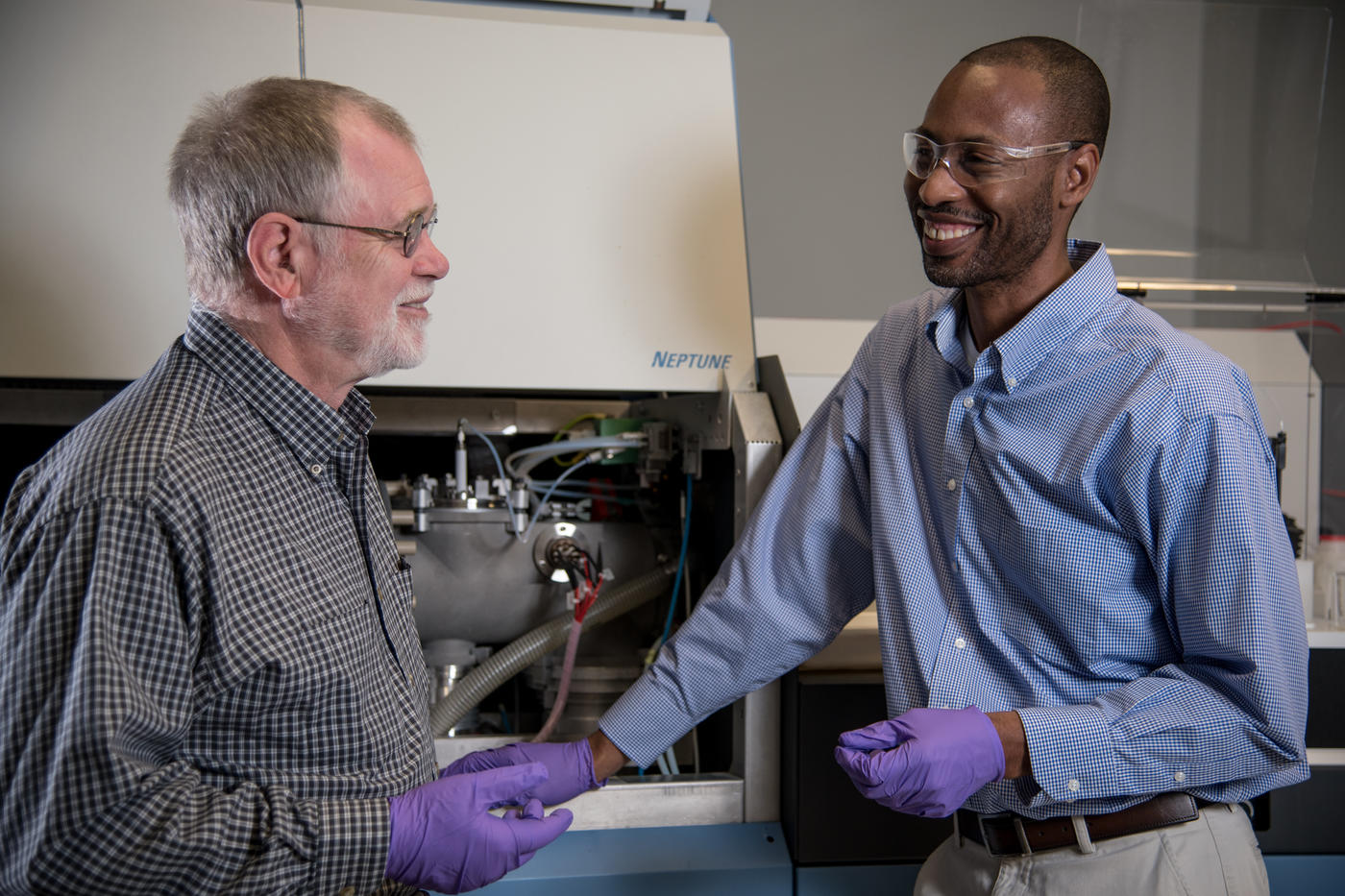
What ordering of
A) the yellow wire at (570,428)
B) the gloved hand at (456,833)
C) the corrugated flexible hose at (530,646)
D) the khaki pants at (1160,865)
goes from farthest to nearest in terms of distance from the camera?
the yellow wire at (570,428) < the corrugated flexible hose at (530,646) < the khaki pants at (1160,865) < the gloved hand at (456,833)

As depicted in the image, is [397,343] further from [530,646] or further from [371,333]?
[530,646]

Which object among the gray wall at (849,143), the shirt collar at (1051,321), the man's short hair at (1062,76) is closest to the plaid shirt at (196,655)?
the shirt collar at (1051,321)

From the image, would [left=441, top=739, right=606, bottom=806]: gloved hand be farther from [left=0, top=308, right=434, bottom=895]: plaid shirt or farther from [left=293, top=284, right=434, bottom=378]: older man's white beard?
[left=293, top=284, right=434, bottom=378]: older man's white beard

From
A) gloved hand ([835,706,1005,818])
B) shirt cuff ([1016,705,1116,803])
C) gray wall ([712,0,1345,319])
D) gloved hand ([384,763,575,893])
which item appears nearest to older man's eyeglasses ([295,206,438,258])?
gloved hand ([384,763,575,893])

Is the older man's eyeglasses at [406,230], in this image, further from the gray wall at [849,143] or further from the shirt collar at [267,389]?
the gray wall at [849,143]

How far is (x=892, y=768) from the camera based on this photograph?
965mm

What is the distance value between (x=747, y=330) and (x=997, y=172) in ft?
1.60

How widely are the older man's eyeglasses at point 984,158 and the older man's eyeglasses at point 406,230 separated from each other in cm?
56

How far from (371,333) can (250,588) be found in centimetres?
28

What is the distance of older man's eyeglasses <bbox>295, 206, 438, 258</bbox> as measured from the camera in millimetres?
966

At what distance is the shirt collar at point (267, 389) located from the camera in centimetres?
92

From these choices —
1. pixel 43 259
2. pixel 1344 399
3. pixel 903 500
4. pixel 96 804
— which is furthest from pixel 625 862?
pixel 1344 399

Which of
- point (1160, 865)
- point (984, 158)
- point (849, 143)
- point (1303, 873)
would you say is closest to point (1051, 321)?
point (984, 158)

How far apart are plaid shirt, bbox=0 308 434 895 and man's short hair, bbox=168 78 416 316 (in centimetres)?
7
